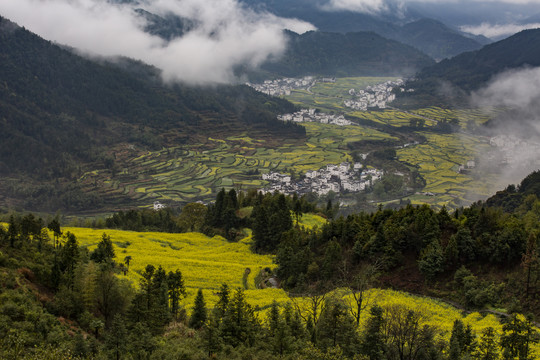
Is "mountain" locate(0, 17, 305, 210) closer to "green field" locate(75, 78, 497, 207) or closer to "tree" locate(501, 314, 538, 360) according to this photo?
"green field" locate(75, 78, 497, 207)

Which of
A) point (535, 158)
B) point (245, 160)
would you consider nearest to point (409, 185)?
point (535, 158)

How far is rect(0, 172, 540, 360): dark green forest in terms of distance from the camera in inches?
1048

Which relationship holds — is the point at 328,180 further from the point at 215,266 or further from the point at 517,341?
the point at 517,341

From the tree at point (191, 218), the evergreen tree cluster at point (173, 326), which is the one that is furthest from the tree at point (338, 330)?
the tree at point (191, 218)

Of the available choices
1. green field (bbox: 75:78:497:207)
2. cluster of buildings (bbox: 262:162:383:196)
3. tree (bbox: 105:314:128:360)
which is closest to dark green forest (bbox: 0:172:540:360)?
tree (bbox: 105:314:128:360)

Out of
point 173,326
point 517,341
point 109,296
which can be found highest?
point 109,296

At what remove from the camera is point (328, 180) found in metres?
127

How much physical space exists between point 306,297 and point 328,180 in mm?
84928

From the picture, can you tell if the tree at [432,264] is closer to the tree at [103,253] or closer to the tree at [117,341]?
the tree at [117,341]

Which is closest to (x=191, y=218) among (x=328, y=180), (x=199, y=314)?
(x=199, y=314)

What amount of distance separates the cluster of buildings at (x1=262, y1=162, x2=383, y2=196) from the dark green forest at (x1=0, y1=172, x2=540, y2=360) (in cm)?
6116

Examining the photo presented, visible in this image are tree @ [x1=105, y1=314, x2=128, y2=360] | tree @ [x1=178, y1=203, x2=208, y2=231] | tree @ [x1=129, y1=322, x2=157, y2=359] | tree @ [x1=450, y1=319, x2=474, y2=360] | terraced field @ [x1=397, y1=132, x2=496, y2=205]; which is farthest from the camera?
terraced field @ [x1=397, y1=132, x2=496, y2=205]

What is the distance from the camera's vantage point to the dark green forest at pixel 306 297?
1048 inches

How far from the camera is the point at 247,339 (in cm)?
3050
